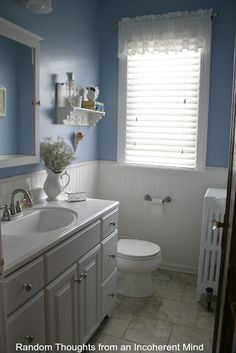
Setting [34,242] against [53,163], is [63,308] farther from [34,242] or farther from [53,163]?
[53,163]

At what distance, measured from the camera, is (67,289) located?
1.58 meters

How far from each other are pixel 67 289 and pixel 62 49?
1.81 meters

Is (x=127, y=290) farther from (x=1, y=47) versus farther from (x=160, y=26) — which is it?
(x=160, y=26)

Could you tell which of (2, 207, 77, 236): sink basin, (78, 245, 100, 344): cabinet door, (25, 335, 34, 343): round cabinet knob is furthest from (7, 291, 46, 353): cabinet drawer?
(2, 207, 77, 236): sink basin

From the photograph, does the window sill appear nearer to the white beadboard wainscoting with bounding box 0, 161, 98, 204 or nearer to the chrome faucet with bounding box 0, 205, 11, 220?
the white beadboard wainscoting with bounding box 0, 161, 98, 204

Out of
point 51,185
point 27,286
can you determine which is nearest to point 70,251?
point 27,286

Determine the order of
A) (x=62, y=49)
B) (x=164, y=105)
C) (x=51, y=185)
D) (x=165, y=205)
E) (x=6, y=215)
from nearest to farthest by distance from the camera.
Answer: (x=6, y=215) → (x=51, y=185) → (x=62, y=49) → (x=164, y=105) → (x=165, y=205)

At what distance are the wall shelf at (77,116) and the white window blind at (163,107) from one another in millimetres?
399

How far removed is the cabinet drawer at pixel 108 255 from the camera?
204cm

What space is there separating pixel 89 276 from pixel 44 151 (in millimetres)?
908

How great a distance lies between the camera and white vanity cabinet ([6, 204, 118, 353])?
1.24 metres

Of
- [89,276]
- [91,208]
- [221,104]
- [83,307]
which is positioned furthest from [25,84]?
[221,104]

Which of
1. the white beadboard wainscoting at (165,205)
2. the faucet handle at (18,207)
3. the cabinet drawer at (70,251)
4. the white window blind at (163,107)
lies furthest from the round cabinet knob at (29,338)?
the white window blind at (163,107)

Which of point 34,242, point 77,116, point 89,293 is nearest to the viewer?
point 34,242
